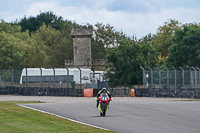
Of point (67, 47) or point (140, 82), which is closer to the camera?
point (140, 82)

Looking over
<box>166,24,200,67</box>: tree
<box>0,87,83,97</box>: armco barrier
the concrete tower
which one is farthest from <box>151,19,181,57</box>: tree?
<box>0,87,83,97</box>: armco barrier

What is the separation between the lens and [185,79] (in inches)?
1634

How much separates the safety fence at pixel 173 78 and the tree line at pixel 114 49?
11579 mm

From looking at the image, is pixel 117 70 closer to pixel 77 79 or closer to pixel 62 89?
pixel 77 79

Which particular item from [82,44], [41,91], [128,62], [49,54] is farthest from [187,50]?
[49,54]

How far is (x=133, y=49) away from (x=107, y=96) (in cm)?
4383

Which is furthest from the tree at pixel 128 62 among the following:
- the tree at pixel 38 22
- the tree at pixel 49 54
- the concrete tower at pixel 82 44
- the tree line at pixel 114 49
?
the tree at pixel 38 22

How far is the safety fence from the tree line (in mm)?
11579

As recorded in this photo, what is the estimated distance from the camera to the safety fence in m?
41.4

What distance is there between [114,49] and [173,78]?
2415 centimetres

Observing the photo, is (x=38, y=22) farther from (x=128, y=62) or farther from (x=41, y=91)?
(x=41, y=91)

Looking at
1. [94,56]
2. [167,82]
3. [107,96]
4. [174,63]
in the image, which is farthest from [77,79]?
[94,56]

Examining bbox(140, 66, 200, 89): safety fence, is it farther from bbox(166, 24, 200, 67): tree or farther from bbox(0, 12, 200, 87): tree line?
bbox(166, 24, 200, 67): tree

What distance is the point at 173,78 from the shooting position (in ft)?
137
